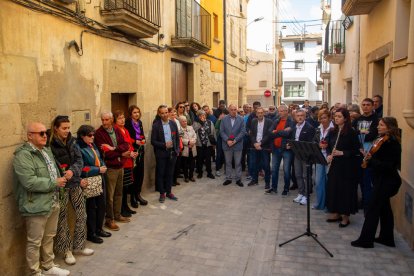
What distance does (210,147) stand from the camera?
9773 mm

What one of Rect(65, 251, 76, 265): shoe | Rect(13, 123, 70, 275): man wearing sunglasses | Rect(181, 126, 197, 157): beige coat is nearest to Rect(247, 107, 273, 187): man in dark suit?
Rect(181, 126, 197, 157): beige coat

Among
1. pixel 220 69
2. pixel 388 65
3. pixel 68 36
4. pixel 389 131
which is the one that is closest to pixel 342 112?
pixel 389 131

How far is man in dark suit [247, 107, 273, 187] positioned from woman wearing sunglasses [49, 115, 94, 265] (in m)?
4.48

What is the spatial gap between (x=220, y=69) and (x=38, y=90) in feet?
34.9

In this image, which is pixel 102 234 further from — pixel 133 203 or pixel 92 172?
pixel 133 203

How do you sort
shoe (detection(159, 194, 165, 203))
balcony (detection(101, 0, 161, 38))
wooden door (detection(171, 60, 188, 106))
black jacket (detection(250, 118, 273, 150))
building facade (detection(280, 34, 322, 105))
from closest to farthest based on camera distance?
balcony (detection(101, 0, 161, 38))
shoe (detection(159, 194, 165, 203))
black jacket (detection(250, 118, 273, 150))
wooden door (detection(171, 60, 188, 106))
building facade (detection(280, 34, 322, 105))

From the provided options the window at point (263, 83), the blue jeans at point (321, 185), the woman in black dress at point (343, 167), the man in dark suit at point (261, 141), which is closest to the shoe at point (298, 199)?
the blue jeans at point (321, 185)

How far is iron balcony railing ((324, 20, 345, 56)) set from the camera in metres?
13.9

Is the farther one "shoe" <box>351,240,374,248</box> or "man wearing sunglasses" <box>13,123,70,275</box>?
"shoe" <box>351,240,374,248</box>

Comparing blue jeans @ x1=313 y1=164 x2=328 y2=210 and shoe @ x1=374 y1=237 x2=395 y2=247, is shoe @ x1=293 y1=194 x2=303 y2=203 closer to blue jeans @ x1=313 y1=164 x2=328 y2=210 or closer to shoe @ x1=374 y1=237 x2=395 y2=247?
blue jeans @ x1=313 y1=164 x2=328 y2=210

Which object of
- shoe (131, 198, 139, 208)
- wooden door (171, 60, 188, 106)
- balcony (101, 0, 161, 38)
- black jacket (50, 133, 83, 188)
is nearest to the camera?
black jacket (50, 133, 83, 188)

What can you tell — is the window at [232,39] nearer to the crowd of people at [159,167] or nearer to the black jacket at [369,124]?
the crowd of people at [159,167]

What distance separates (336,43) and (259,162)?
24.5ft

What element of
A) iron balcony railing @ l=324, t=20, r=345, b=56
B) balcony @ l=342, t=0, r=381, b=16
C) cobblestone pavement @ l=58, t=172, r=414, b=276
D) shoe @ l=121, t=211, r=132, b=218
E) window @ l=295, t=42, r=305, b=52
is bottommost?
cobblestone pavement @ l=58, t=172, r=414, b=276
